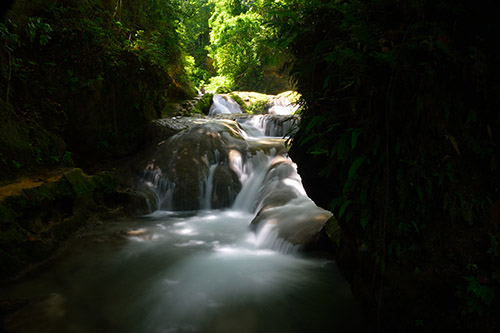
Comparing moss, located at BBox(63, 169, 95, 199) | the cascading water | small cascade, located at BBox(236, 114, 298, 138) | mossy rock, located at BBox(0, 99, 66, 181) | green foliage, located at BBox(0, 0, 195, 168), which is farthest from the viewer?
small cascade, located at BBox(236, 114, 298, 138)

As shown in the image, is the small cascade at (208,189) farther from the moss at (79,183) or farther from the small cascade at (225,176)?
the moss at (79,183)

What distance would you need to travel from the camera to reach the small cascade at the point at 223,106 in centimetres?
1653

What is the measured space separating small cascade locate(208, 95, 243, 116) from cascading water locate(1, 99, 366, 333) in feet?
33.0

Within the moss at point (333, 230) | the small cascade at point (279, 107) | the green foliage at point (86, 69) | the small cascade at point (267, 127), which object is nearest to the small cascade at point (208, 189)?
the green foliage at point (86, 69)

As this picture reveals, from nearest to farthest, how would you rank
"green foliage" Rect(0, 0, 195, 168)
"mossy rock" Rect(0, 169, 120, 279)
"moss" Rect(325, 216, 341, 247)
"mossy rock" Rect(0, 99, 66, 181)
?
"mossy rock" Rect(0, 169, 120, 279) < "moss" Rect(325, 216, 341, 247) < "mossy rock" Rect(0, 99, 66, 181) < "green foliage" Rect(0, 0, 195, 168)

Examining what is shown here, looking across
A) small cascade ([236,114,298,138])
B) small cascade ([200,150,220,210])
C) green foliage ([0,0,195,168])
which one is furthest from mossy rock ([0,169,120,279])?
small cascade ([236,114,298,138])

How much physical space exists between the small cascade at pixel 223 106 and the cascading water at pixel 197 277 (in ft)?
33.0

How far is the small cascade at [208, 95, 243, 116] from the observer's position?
1653cm

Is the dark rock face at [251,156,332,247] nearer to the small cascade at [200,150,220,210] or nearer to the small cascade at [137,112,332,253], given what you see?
the small cascade at [137,112,332,253]

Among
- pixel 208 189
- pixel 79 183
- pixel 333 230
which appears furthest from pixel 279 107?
pixel 333 230

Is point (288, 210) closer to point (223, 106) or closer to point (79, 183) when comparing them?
point (79, 183)

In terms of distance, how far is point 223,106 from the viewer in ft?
57.2

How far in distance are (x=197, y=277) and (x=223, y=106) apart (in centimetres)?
1491

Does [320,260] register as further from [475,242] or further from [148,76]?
[148,76]
